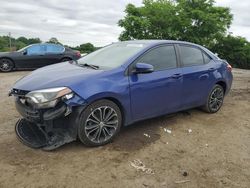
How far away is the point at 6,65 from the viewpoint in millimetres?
14844

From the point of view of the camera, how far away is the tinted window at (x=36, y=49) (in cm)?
1521

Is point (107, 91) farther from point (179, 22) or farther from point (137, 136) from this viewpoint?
point (179, 22)

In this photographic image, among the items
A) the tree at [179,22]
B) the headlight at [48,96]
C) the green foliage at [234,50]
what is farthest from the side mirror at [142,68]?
the tree at [179,22]

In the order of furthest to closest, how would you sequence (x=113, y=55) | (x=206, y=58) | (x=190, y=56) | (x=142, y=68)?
(x=206, y=58) → (x=190, y=56) → (x=113, y=55) → (x=142, y=68)

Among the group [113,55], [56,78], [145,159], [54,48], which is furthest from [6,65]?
[145,159]

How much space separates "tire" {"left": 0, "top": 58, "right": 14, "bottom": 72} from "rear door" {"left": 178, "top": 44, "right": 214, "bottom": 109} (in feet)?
34.3

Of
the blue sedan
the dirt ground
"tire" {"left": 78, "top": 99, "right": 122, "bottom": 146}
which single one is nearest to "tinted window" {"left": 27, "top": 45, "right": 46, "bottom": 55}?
the dirt ground

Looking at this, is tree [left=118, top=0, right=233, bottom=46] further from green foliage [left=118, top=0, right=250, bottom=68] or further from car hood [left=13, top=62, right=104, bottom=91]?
car hood [left=13, top=62, right=104, bottom=91]

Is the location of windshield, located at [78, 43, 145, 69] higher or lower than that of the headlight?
higher

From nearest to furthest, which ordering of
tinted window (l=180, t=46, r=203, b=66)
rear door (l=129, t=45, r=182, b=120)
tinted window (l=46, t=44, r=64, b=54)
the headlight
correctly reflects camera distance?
the headlight → rear door (l=129, t=45, r=182, b=120) → tinted window (l=180, t=46, r=203, b=66) → tinted window (l=46, t=44, r=64, b=54)

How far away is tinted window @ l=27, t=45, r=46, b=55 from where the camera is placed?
15.2m

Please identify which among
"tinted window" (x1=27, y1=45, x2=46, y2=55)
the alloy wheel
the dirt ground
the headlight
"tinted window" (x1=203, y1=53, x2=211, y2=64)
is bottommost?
the dirt ground

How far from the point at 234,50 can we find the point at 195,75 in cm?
2642

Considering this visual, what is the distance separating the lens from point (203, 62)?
22.0 ft
